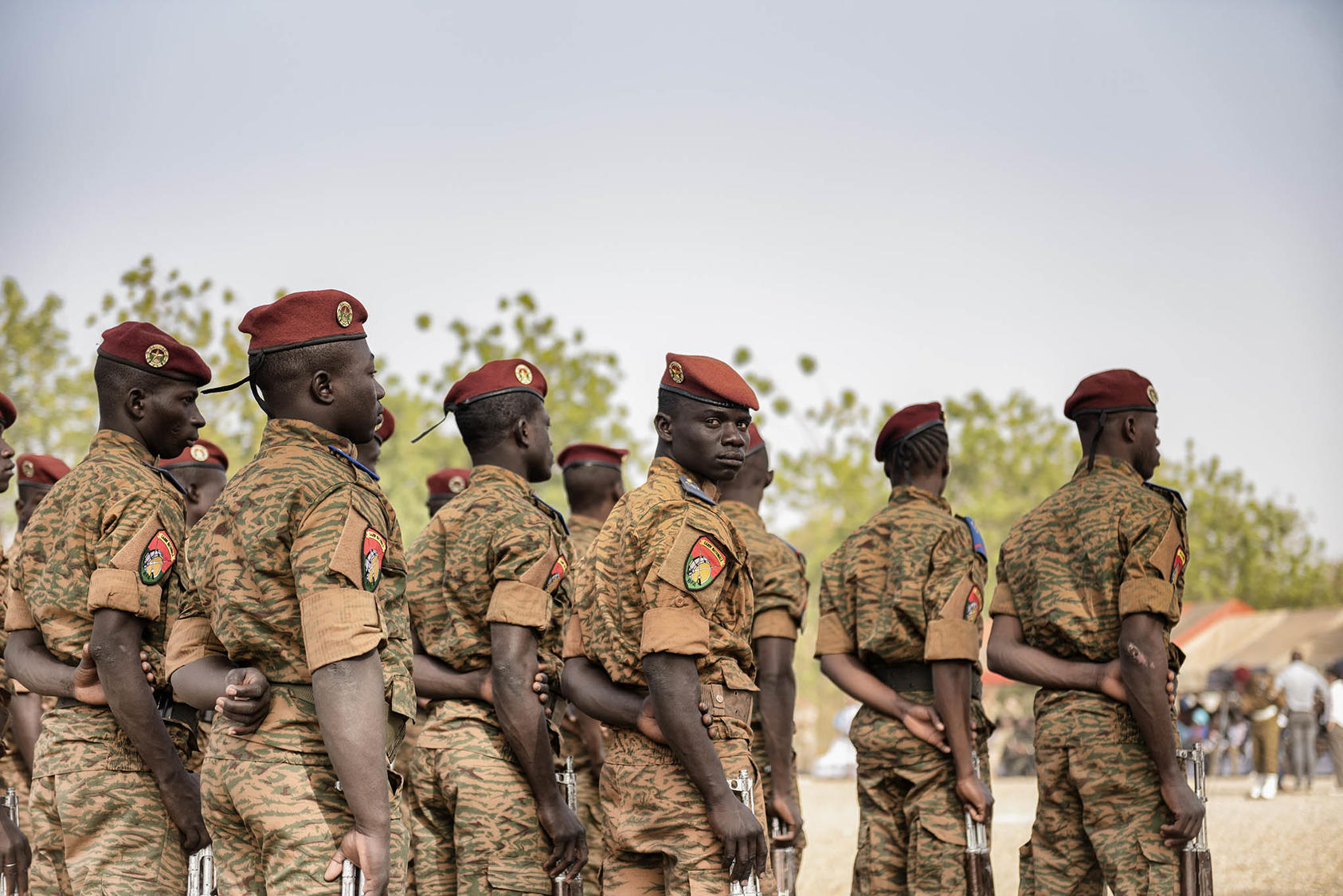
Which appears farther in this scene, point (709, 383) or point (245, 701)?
point (709, 383)

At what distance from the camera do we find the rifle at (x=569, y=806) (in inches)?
196

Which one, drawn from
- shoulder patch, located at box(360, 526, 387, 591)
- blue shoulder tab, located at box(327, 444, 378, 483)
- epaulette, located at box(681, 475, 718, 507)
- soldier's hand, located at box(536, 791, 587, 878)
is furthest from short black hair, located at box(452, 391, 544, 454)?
shoulder patch, located at box(360, 526, 387, 591)

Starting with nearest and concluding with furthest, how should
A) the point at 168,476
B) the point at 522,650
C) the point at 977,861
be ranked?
the point at 168,476 → the point at 522,650 → the point at 977,861

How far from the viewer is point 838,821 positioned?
16.8m

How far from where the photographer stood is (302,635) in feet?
11.2

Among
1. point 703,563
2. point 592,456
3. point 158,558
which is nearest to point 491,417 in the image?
point 158,558

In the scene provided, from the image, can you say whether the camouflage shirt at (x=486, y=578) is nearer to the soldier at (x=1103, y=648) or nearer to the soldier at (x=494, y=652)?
the soldier at (x=494, y=652)

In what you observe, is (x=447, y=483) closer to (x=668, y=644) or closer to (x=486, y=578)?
(x=486, y=578)

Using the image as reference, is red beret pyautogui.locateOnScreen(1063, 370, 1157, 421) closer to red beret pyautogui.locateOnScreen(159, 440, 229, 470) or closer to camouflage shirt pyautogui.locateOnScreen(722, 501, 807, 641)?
camouflage shirt pyautogui.locateOnScreen(722, 501, 807, 641)

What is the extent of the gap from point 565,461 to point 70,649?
13.4ft

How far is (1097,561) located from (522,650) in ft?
8.13

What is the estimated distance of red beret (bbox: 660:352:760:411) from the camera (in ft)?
15.2

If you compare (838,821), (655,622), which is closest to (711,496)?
(655,622)

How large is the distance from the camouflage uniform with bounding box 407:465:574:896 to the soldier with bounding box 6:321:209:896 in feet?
3.38
